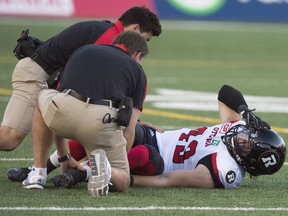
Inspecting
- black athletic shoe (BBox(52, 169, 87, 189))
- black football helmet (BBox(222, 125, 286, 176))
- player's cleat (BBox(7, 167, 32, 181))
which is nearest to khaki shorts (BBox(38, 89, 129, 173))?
black athletic shoe (BBox(52, 169, 87, 189))

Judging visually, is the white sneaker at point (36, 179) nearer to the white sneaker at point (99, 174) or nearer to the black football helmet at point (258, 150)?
the white sneaker at point (99, 174)

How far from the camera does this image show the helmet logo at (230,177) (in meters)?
8.09

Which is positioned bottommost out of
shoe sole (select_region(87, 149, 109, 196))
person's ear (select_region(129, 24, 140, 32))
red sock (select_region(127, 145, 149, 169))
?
shoe sole (select_region(87, 149, 109, 196))

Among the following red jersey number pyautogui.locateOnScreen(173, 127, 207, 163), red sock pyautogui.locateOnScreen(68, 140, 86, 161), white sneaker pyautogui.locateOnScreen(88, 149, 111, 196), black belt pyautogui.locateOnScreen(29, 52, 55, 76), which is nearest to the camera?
white sneaker pyautogui.locateOnScreen(88, 149, 111, 196)

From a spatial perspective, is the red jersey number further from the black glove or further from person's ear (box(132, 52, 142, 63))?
person's ear (box(132, 52, 142, 63))

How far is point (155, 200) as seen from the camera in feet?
24.5

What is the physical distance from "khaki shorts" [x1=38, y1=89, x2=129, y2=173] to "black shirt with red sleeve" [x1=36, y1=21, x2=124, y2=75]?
3.13 ft

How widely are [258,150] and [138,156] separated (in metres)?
1.02

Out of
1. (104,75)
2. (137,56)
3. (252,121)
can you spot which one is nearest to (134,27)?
(137,56)

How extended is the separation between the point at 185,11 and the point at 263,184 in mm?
20201

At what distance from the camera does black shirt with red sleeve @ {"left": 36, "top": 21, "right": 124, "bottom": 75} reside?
8469 mm

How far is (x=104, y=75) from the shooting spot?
7586mm

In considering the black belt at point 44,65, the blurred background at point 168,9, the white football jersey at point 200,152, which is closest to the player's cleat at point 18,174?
the black belt at point 44,65

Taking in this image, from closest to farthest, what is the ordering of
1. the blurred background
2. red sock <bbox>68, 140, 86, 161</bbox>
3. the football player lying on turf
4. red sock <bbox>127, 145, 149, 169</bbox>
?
the football player lying on turf, red sock <bbox>127, 145, 149, 169</bbox>, red sock <bbox>68, 140, 86, 161</bbox>, the blurred background
